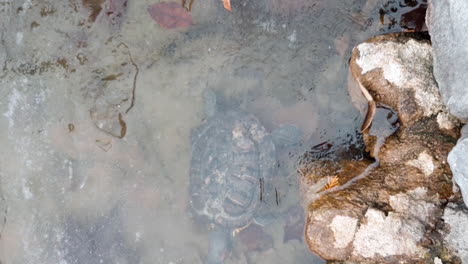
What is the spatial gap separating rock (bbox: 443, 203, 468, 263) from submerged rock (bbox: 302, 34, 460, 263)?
47 mm

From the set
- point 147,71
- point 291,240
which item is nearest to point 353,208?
point 291,240

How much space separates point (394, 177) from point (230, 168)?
1.29 metres

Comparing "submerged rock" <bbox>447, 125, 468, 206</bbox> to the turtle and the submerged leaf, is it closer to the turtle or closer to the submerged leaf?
the turtle

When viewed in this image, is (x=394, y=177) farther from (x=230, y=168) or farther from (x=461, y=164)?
(x=230, y=168)

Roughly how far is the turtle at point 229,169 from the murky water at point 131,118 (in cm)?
7

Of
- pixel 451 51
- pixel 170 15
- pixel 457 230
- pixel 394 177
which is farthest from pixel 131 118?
pixel 457 230

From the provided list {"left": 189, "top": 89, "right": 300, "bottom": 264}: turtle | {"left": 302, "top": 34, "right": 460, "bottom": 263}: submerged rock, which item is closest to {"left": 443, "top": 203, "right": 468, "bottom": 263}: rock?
{"left": 302, "top": 34, "right": 460, "bottom": 263}: submerged rock

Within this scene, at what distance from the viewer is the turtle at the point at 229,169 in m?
3.44

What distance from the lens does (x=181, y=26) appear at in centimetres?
357

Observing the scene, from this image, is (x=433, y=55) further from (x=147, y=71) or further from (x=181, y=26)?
(x=147, y=71)

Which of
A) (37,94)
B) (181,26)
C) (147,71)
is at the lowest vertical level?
(37,94)

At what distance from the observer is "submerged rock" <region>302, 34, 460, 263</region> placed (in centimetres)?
265

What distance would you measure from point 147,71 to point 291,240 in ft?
6.29

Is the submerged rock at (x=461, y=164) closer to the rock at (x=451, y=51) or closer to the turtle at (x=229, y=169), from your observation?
the rock at (x=451, y=51)
